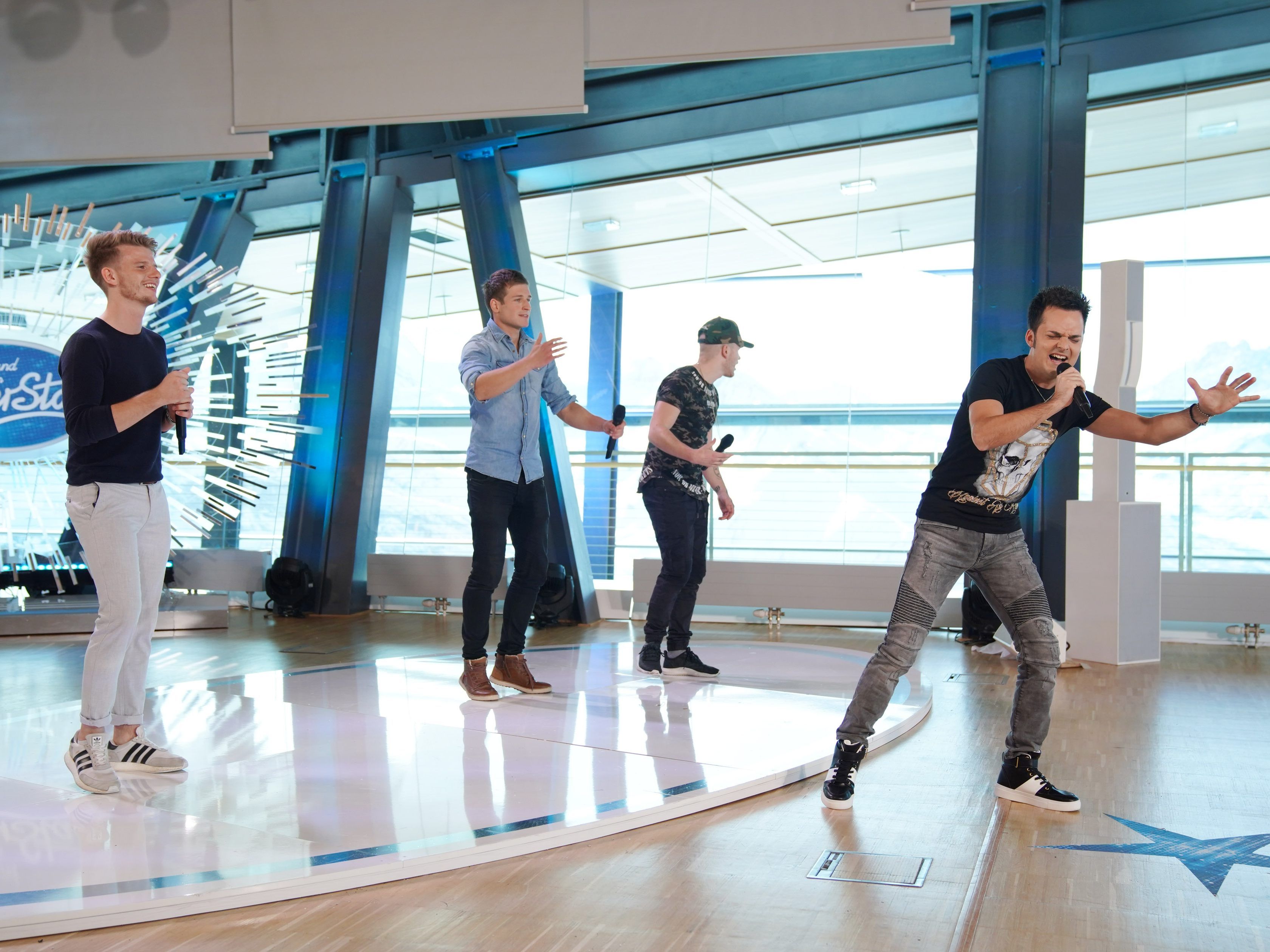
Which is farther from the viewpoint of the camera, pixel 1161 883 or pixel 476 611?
pixel 476 611

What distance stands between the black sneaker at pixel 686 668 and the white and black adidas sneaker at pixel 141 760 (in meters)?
1.93

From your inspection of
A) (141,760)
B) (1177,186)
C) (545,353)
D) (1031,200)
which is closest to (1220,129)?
(1177,186)

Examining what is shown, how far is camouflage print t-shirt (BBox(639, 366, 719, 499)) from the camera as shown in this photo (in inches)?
154

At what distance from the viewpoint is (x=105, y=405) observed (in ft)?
7.88

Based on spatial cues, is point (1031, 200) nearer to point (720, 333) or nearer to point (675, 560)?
point (720, 333)

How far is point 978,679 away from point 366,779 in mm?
2626

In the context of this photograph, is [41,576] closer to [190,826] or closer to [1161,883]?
[190,826]

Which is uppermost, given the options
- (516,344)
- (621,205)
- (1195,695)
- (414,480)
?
(621,205)

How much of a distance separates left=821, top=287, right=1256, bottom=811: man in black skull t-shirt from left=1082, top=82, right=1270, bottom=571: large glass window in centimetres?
350

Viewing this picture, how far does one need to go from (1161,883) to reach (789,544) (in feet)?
15.7

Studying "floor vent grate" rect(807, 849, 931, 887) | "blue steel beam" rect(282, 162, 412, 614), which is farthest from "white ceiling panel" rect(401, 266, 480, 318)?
"floor vent grate" rect(807, 849, 931, 887)

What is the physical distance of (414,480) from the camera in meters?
7.36

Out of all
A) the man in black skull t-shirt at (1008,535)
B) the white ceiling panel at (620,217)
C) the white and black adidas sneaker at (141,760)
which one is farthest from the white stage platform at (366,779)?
the white ceiling panel at (620,217)

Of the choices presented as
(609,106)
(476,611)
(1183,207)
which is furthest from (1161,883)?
(609,106)
